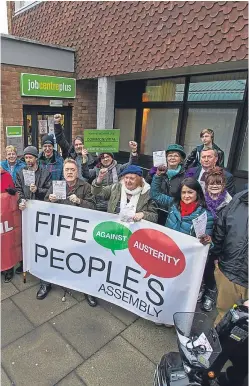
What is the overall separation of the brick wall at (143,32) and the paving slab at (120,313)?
13.2 feet

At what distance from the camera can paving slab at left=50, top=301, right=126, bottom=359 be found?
238 centimetres

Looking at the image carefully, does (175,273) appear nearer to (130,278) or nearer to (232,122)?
(130,278)

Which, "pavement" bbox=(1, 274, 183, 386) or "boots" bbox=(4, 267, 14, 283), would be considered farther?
"boots" bbox=(4, 267, 14, 283)

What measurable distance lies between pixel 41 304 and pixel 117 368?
1.16 m

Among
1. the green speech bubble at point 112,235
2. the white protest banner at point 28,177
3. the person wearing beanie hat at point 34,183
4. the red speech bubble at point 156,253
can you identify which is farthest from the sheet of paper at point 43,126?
the red speech bubble at point 156,253

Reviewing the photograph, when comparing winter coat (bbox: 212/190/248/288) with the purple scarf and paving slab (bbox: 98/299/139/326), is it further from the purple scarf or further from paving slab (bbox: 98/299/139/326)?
paving slab (bbox: 98/299/139/326)

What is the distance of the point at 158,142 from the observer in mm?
6832

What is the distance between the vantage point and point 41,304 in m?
2.85

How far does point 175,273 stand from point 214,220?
644 mm

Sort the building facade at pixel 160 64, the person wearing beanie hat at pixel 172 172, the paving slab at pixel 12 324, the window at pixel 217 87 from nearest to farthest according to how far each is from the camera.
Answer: the paving slab at pixel 12 324
the person wearing beanie hat at pixel 172 172
the building facade at pixel 160 64
the window at pixel 217 87

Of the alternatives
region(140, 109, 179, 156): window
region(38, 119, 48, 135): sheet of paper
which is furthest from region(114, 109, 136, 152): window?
region(38, 119, 48, 135): sheet of paper

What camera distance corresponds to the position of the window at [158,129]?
640 cm

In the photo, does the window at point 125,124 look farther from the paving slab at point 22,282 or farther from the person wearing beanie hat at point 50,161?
the paving slab at point 22,282

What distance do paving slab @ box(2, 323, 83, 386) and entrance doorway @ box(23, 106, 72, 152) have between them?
5.18m
